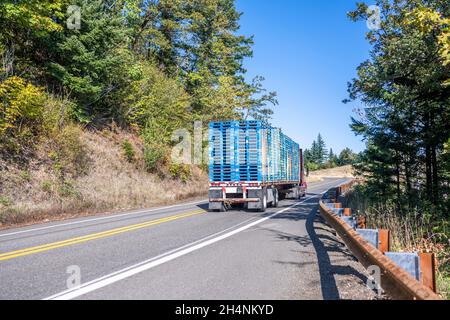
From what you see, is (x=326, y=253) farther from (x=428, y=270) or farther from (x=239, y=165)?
(x=239, y=165)

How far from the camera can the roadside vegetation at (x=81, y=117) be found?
45.7 feet

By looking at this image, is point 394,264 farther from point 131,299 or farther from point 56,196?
point 56,196

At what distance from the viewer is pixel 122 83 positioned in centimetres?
2200

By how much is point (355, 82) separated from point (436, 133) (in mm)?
9754

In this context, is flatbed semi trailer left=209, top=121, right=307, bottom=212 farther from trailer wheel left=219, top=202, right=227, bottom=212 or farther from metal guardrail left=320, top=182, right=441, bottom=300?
metal guardrail left=320, top=182, right=441, bottom=300

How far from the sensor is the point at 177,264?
572 centimetres

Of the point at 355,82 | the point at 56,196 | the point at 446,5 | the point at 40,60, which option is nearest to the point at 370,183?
the point at 355,82

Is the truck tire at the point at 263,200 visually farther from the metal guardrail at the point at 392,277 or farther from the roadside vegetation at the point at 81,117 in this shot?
the metal guardrail at the point at 392,277

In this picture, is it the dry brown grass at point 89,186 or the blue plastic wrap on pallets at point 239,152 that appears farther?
the blue plastic wrap on pallets at point 239,152

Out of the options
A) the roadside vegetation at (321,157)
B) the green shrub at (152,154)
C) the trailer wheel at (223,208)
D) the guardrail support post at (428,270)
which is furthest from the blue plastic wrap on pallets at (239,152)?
the roadside vegetation at (321,157)

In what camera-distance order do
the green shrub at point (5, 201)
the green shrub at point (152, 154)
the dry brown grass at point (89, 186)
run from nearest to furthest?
the green shrub at point (5, 201) → the dry brown grass at point (89, 186) → the green shrub at point (152, 154)

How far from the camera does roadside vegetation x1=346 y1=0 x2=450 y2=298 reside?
27.2 feet

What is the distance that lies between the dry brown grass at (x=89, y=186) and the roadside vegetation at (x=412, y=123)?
11.3 meters

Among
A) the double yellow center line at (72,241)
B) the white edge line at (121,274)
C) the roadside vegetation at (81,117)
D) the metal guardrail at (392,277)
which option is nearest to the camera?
the metal guardrail at (392,277)
